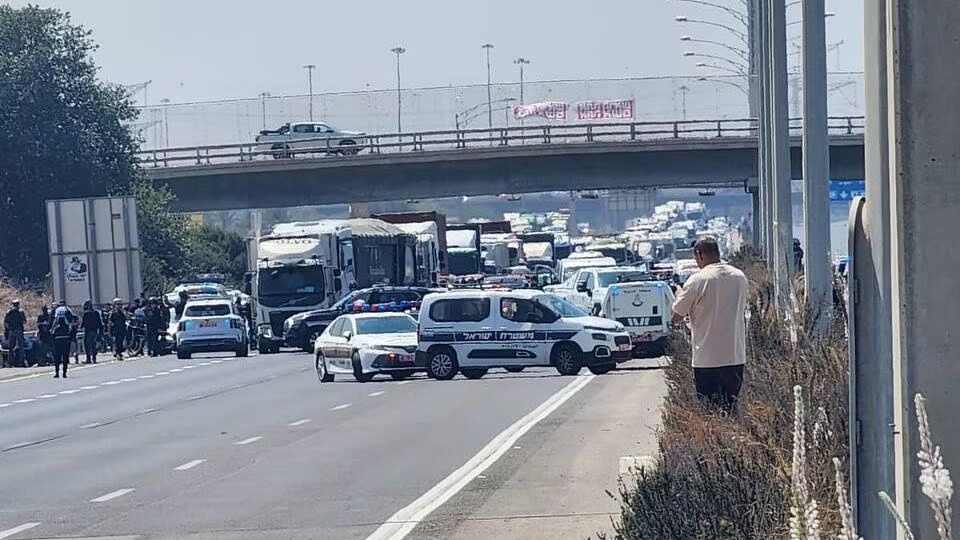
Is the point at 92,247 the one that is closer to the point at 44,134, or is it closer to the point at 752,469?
the point at 44,134

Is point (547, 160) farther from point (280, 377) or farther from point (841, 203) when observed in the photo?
point (280, 377)

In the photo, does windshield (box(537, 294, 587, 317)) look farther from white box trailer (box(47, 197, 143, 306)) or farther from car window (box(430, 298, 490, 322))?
white box trailer (box(47, 197, 143, 306))

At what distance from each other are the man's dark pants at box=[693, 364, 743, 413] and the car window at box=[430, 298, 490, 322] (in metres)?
19.1

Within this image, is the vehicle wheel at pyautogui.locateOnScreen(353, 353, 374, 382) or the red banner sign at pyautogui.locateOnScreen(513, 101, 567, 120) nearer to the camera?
the vehicle wheel at pyautogui.locateOnScreen(353, 353, 374, 382)

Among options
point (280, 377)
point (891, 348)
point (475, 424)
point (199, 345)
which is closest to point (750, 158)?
point (199, 345)

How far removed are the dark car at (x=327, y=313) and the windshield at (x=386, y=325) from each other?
39.8ft

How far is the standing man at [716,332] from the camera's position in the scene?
13289 millimetres

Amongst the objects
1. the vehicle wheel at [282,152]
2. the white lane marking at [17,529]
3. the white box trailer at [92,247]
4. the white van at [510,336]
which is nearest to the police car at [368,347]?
the white van at [510,336]

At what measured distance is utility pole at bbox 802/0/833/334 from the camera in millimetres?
20266

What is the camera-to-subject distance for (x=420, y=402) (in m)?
26.8

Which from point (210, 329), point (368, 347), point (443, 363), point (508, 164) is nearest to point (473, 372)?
point (443, 363)

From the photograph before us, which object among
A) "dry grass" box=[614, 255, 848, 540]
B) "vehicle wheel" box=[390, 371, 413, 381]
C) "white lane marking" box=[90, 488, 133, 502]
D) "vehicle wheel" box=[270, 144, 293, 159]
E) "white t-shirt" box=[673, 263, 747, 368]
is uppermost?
"vehicle wheel" box=[270, 144, 293, 159]

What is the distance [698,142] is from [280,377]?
28.1 metres

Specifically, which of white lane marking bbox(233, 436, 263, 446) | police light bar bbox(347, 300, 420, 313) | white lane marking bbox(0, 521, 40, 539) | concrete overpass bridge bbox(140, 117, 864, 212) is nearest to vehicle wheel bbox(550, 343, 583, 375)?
white lane marking bbox(233, 436, 263, 446)
